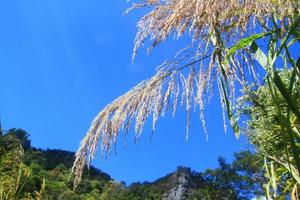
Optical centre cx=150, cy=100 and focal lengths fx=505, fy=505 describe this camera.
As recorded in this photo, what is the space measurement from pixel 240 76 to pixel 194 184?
3243 cm

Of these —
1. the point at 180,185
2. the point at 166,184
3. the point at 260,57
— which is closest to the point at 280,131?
the point at 260,57

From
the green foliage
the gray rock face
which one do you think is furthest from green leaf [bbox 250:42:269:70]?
the gray rock face

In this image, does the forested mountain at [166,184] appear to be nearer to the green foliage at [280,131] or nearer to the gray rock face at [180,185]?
the gray rock face at [180,185]

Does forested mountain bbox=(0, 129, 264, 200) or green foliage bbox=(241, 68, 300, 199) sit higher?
forested mountain bbox=(0, 129, 264, 200)

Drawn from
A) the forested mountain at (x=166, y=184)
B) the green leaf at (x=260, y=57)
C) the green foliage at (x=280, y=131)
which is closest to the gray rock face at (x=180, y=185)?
the forested mountain at (x=166, y=184)

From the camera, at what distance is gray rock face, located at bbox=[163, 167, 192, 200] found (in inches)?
1371

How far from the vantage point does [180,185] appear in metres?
36.9

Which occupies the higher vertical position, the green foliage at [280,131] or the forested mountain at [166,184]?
the forested mountain at [166,184]

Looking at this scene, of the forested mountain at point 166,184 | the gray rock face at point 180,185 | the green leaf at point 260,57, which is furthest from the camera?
the gray rock face at point 180,185

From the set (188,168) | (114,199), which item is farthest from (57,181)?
(188,168)

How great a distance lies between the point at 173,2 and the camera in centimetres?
195

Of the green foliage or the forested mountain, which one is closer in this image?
the green foliage

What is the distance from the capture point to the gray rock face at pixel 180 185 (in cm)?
3481

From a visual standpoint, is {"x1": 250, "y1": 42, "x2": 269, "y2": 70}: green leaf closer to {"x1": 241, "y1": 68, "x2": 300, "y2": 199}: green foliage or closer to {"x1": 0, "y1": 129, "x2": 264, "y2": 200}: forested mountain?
{"x1": 241, "y1": 68, "x2": 300, "y2": 199}: green foliage
